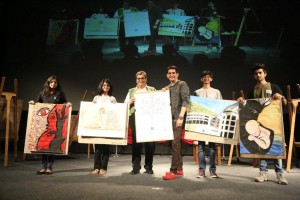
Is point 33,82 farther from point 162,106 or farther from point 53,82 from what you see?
point 162,106

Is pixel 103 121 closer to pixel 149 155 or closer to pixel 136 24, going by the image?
pixel 149 155

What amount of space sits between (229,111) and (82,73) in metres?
3.68

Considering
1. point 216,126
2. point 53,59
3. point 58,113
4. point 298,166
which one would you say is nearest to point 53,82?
point 58,113

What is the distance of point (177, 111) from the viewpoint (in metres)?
3.52

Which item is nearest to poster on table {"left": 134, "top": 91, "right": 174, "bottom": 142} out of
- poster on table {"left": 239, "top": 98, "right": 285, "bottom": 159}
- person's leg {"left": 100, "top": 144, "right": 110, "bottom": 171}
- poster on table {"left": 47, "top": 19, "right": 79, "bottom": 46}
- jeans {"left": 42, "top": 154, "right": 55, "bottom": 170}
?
person's leg {"left": 100, "top": 144, "right": 110, "bottom": 171}

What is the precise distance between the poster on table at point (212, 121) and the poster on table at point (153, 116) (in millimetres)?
279

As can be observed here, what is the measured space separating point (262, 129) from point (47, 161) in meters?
2.81

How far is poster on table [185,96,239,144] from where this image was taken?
334 centimetres

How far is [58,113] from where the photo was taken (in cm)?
377

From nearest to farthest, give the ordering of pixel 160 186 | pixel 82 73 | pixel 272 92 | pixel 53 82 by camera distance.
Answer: pixel 160 186 < pixel 272 92 < pixel 53 82 < pixel 82 73

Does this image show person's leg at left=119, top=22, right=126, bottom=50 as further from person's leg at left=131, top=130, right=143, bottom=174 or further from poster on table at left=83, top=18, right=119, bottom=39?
person's leg at left=131, top=130, right=143, bottom=174

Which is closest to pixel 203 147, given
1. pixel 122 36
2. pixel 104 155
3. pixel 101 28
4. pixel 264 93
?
pixel 264 93

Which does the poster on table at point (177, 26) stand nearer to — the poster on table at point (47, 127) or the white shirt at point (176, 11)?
the white shirt at point (176, 11)

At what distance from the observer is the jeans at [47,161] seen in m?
3.62
